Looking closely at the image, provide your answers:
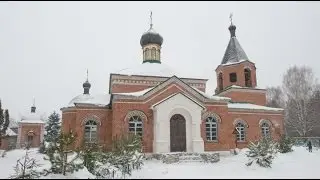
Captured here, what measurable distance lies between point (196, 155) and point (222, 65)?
10374 mm

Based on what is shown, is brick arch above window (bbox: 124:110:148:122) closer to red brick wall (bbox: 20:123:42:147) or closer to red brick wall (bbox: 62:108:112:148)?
red brick wall (bbox: 62:108:112:148)

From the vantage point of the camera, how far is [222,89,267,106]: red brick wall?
23.7 metres

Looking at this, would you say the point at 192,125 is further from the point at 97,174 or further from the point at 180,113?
the point at 97,174

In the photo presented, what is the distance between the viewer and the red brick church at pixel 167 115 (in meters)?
17.5

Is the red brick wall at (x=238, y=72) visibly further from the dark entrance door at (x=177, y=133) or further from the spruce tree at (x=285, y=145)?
the dark entrance door at (x=177, y=133)

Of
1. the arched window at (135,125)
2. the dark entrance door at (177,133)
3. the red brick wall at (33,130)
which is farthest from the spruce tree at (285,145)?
the red brick wall at (33,130)

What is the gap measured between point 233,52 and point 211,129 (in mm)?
8740

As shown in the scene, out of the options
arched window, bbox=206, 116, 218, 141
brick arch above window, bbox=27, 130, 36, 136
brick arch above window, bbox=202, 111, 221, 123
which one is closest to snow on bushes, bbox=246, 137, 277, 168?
arched window, bbox=206, 116, 218, 141

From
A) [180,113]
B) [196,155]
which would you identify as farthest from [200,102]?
[196,155]

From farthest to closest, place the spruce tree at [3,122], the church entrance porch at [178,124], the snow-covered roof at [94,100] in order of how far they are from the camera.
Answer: the spruce tree at [3,122] < the snow-covered roof at [94,100] < the church entrance porch at [178,124]

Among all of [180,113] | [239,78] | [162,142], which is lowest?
[162,142]

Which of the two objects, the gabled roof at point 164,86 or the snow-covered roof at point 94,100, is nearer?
the gabled roof at point 164,86

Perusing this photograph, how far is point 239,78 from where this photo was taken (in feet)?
78.5

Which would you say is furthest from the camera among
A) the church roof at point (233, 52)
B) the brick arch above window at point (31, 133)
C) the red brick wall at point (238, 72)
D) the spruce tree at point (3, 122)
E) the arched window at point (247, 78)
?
the brick arch above window at point (31, 133)
